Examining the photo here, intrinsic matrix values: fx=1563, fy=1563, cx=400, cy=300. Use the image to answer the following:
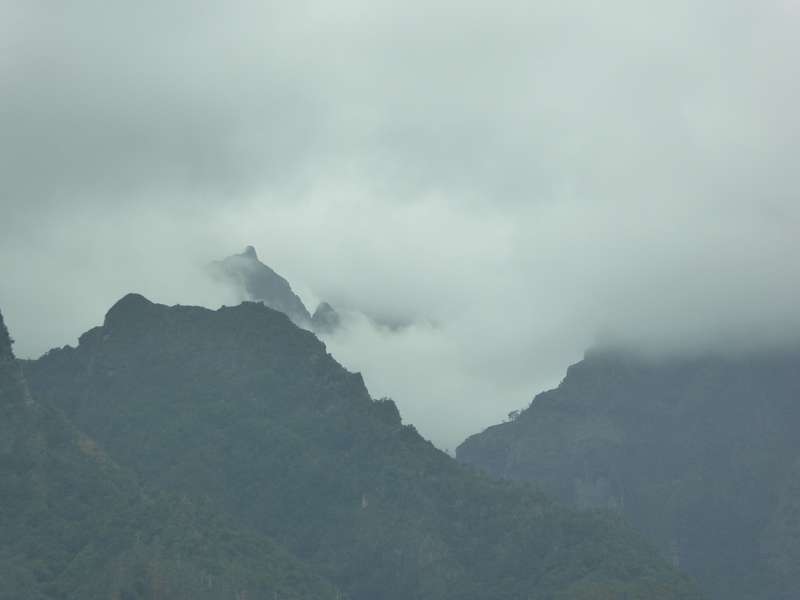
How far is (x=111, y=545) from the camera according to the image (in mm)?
185250

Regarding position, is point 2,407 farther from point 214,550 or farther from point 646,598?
point 646,598

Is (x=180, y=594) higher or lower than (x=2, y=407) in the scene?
lower

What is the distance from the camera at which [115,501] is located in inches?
7702

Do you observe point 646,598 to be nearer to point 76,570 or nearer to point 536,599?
A: point 536,599

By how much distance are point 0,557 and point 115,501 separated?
A: 18450 millimetres

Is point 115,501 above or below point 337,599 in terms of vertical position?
above

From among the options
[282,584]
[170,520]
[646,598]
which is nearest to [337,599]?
[282,584]

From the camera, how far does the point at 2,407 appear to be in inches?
7859

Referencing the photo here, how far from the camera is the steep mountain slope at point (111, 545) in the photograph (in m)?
178

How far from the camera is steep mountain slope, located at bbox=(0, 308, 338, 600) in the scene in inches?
6993

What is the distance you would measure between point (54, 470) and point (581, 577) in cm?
6853

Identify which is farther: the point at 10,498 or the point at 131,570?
the point at 10,498

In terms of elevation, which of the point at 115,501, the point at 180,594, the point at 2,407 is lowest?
the point at 180,594

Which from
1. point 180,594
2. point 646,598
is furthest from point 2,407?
point 646,598
